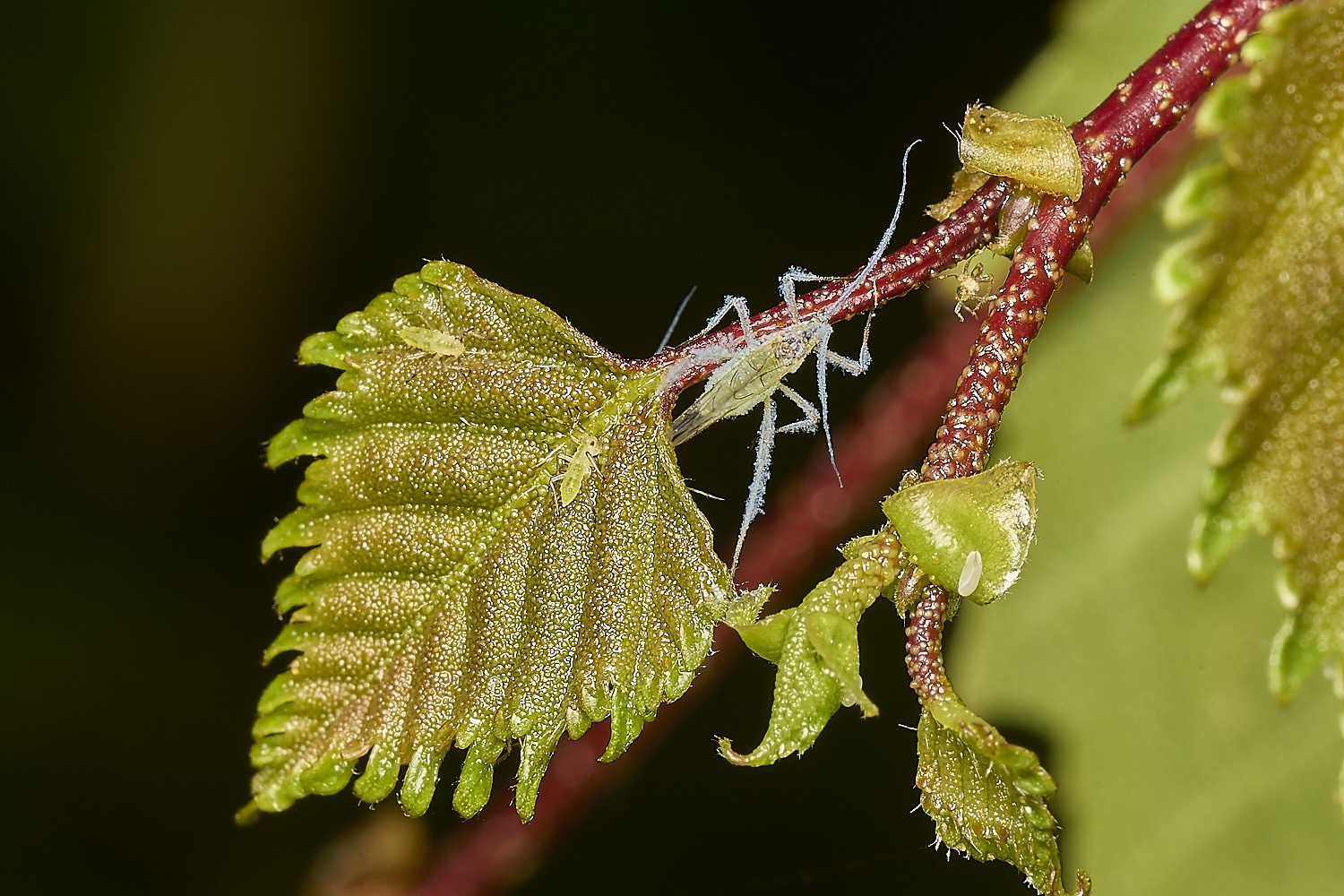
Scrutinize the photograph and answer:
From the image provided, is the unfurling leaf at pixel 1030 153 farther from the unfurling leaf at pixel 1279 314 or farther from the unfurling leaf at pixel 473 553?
the unfurling leaf at pixel 473 553

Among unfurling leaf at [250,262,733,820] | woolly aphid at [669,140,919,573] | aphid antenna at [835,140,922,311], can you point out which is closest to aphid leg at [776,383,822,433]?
woolly aphid at [669,140,919,573]

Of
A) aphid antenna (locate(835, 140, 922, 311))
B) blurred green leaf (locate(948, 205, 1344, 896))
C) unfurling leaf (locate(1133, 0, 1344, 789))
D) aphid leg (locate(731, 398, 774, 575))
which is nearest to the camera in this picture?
unfurling leaf (locate(1133, 0, 1344, 789))

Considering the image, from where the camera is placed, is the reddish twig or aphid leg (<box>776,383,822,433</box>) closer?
the reddish twig

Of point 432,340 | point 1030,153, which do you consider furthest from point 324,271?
point 1030,153

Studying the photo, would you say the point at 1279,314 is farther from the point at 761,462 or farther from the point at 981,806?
the point at 761,462

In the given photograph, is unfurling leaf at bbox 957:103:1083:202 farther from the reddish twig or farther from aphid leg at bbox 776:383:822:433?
aphid leg at bbox 776:383:822:433
